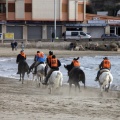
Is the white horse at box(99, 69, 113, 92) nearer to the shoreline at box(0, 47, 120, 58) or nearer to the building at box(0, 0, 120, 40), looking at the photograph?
the shoreline at box(0, 47, 120, 58)

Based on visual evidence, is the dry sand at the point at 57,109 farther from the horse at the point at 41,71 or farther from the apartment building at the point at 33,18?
the apartment building at the point at 33,18

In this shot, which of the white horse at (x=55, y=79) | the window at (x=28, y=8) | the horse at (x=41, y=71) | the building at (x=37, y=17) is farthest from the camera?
the window at (x=28, y=8)

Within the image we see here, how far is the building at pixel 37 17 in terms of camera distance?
3174 inches

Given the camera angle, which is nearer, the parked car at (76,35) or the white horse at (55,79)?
the white horse at (55,79)

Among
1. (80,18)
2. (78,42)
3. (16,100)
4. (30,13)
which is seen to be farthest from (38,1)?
(16,100)

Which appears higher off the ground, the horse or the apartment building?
the apartment building

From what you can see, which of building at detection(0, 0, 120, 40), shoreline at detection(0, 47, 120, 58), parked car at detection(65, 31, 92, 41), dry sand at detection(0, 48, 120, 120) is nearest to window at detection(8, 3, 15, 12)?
building at detection(0, 0, 120, 40)

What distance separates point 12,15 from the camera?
267 feet

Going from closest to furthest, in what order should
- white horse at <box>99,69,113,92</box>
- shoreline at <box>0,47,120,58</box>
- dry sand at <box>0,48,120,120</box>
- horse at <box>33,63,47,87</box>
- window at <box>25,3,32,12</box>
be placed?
dry sand at <box>0,48,120,120</box> < white horse at <box>99,69,113,92</box> < horse at <box>33,63,47,87</box> < shoreline at <box>0,47,120,58</box> < window at <box>25,3,32,12</box>

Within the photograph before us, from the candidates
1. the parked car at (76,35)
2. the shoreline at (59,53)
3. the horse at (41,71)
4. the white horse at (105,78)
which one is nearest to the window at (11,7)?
the parked car at (76,35)

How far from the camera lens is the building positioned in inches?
3174

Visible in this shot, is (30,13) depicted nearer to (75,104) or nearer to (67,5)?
(67,5)

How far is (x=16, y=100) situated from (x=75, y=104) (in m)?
2.05

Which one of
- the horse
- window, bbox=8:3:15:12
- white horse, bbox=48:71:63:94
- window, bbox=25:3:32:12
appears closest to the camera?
white horse, bbox=48:71:63:94
